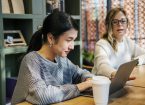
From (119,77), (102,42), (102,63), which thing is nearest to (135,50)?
(102,42)

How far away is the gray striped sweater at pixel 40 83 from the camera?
48.1 inches

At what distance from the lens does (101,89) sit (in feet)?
3.66

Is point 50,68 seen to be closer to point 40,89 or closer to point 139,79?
point 40,89

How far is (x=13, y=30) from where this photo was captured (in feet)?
9.29

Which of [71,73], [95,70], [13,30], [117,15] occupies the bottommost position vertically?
[95,70]

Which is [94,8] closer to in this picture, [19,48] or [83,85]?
[19,48]

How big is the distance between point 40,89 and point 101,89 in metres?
0.31

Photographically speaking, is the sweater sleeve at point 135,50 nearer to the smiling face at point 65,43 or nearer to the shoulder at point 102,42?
the shoulder at point 102,42

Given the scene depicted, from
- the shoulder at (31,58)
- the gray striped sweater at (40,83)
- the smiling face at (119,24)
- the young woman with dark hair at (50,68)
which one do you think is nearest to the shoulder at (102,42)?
the smiling face at (119,24)

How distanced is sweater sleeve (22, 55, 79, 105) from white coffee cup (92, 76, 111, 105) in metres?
0.19

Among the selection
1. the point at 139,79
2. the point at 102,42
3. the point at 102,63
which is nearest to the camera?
the point at 139,79

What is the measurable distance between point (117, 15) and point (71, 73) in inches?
39.3

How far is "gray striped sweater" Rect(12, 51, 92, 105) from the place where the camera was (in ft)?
4.00

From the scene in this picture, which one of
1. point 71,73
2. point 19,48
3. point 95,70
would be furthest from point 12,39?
point 71,73
